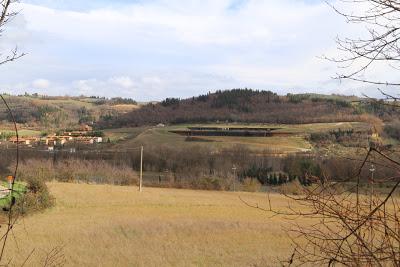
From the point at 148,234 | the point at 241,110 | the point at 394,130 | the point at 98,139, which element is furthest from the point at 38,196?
the point at 241,110

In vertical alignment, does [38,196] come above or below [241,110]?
below

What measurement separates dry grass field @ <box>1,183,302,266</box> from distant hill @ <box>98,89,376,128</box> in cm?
8398

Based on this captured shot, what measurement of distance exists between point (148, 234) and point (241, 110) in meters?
113

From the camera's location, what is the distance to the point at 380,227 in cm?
287

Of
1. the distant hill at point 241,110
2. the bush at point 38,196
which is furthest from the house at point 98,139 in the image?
the bush at point 38,196

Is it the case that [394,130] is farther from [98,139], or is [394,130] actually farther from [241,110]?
[241,110]

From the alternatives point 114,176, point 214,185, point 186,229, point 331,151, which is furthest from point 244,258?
point 114,176

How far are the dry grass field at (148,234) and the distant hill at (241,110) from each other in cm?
8398

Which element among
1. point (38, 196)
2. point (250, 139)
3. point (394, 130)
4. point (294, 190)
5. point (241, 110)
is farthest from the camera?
point (241, 110)

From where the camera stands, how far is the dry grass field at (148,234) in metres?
24.1

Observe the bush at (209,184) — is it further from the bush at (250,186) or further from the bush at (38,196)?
the bush at (38,196)

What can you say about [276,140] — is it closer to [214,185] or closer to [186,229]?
[214,185]

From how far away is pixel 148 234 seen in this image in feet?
98.7

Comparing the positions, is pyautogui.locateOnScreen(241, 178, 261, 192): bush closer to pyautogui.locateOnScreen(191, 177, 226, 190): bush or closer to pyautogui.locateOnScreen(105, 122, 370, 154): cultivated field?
pyautogui.locateOnScreen(191, 177, 226, 190): bush
